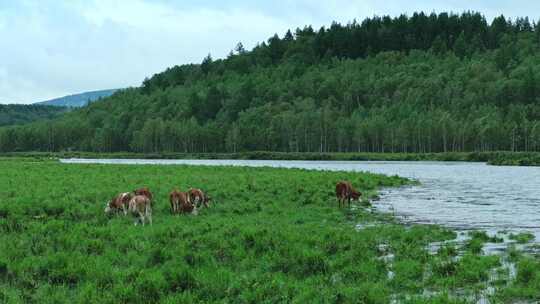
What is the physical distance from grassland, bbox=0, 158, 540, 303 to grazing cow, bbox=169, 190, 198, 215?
69 cm

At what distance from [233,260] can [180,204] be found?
371 inches

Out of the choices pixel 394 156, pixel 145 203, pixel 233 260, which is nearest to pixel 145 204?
pixel 145 203

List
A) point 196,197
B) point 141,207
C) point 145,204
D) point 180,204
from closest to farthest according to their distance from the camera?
point 141,207 → point 145,204 → point 180,204 → point 196,197

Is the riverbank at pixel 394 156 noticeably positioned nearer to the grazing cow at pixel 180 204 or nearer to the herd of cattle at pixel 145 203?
the herd of cattle at pixel 145 203

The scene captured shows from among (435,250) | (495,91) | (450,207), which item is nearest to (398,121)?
(495,91)

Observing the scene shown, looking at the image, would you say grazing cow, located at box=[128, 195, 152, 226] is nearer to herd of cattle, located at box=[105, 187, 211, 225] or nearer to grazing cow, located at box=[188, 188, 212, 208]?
herd of cattle, located at box=[105, 187, 211, 225]

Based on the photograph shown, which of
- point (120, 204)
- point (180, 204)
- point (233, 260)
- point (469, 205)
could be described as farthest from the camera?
point (469, 205)

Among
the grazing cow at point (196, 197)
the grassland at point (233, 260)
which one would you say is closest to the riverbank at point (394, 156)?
the grazing cow at point (196, 197)

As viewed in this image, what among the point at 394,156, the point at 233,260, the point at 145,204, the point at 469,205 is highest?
the point at 145,204

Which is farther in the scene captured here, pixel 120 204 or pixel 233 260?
pixel 120 204

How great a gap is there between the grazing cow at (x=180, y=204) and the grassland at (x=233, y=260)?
69cm

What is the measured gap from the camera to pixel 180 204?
24.0 metres

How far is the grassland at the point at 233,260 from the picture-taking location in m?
11.8

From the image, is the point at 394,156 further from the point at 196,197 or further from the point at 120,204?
the point at 120,204
